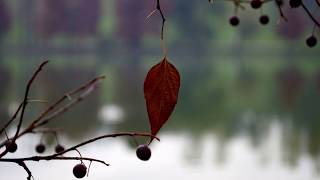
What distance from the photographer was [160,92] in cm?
45

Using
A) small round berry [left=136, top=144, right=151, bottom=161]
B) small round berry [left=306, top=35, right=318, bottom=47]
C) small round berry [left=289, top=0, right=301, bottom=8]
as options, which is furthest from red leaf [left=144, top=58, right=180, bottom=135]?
small round berry [left=306, top=35, right=318, bottom=47]

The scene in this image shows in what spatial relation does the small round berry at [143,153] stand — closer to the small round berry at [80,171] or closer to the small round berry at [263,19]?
the small round berry at [80,171]

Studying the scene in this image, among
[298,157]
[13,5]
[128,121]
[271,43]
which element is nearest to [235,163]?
[298,157]

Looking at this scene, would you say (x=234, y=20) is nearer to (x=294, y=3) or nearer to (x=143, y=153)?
(x=294, y=3)

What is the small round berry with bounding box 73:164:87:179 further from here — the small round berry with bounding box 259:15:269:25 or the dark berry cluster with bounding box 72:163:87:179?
the small round berry with bounding box 259:15:269:25

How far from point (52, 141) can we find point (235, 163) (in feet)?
13.5

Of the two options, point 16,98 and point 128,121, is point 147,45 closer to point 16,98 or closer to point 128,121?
point 16,98

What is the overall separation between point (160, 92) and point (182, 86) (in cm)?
2240

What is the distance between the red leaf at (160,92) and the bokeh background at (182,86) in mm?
534

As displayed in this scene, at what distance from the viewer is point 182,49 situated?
125 feet

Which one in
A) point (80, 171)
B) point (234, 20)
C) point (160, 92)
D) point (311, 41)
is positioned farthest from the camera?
point (234, 20)

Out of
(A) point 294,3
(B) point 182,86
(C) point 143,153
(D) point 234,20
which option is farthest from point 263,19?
(B) point 182,86

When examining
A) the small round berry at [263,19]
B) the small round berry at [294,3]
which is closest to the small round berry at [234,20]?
the small round berry at [263,19]

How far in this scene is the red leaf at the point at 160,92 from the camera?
1.43 feet
